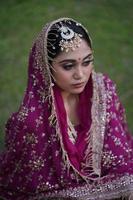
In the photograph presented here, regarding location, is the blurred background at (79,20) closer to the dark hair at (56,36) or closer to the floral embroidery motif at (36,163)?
the floral embroidery motif at (36,163)

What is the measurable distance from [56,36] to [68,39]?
68mm

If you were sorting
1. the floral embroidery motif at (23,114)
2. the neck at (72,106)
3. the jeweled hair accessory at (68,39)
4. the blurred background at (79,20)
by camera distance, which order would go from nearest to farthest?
the jeweled hair accessory at (68,39), the floral embroidery motif at (23,114), the neck at (72,106), the blurred background at (79,20)

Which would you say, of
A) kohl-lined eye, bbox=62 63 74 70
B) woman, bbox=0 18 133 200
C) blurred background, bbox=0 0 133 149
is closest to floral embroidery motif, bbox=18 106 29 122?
woman, bbox=0 18 133 200

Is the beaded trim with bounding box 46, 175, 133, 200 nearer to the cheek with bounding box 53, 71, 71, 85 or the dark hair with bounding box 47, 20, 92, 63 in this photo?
the cheek with bounding box 53, 71, 71, 85

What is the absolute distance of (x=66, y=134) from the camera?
138 inches

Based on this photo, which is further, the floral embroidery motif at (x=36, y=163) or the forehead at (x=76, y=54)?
the floral embroidery motif at (x=36, y=163)

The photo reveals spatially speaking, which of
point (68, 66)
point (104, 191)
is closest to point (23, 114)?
point (68, 66)

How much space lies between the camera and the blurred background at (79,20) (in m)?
5.34

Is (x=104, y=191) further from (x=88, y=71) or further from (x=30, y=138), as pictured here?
(x=88, y=71)

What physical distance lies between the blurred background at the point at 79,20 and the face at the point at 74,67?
4.38 ft

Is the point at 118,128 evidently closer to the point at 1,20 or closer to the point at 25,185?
the point at 25,185

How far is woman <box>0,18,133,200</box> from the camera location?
3350 millimetres

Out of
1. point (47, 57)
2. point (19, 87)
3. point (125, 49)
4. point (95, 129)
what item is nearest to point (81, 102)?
point (95, 129)

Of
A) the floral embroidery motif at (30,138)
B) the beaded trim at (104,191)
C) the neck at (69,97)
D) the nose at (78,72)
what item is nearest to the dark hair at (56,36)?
the nose at (78,72)
